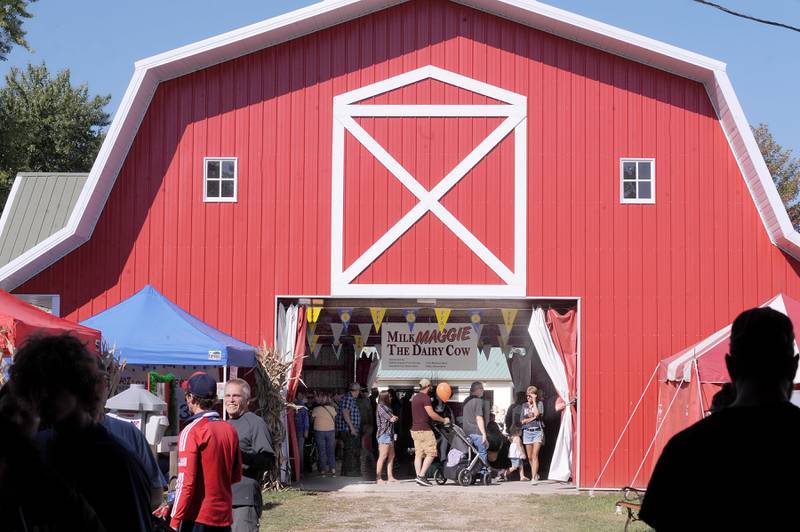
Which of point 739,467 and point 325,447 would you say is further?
point 325,447

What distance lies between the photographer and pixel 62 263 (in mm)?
18125

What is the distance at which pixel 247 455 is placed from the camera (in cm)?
748

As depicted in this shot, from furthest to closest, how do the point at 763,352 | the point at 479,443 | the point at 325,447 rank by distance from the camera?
the point at 325,447 → the point at 479,443 → the point at 763,352

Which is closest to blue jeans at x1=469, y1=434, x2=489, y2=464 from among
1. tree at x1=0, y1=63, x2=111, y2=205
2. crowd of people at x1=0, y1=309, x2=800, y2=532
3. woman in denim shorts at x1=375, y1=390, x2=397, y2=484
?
woman in denim shorts at x1=375, y1=390, x2=397, y2=484

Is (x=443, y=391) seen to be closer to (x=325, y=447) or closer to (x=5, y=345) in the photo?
(x=325, y=447)

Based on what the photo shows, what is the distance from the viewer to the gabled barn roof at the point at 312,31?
57.2ft

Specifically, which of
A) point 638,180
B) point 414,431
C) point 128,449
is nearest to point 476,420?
point 414,431

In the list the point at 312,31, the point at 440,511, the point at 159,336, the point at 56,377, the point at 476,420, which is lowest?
the point at 440,511

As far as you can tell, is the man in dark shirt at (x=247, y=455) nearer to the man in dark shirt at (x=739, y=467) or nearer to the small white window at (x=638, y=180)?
the man in dark shirt at (x=739, y=467)

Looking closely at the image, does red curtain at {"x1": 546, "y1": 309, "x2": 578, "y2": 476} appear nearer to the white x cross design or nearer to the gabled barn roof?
the white x cross design

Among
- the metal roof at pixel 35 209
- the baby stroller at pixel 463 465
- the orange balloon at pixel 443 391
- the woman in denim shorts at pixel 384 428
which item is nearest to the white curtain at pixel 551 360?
the baby stroller at pixel 463 465

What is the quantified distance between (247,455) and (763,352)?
4687mm

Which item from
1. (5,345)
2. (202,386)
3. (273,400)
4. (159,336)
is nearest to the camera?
(202,386)

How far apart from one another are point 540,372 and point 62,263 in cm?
1119
